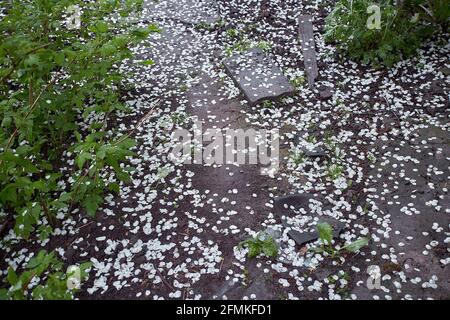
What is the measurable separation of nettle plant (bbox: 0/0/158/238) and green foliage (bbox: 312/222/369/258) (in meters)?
1.63

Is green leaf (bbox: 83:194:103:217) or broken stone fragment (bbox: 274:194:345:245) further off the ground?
green leaf (bbox: 83:194:103:217)

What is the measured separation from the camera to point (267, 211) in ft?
11.7

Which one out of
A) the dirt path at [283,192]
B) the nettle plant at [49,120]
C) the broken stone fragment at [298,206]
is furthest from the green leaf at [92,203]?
the broken stone fragment at [298,206]

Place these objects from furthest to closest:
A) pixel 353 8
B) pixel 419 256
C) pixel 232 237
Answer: pixel 353 8 → pixel 232 237 → pixel 419 256

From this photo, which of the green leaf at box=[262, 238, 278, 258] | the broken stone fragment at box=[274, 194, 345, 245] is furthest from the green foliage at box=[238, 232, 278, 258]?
the broken stone fragment at box=[274, 194, 345, 245]

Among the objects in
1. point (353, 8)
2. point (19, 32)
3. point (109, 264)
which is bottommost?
point (109, 264)

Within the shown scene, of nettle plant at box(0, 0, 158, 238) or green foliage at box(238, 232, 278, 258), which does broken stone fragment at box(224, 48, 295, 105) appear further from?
green foliage at box(238, 232, 278, 258)

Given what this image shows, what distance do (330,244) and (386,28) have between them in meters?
3.01

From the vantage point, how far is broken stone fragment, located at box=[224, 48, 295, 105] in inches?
187

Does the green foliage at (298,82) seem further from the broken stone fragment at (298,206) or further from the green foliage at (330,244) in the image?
the green foliage at (330,244)

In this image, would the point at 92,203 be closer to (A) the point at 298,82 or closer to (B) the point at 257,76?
(B) the point at 257,76

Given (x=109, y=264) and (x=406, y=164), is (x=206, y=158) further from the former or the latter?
(x=406, y=164)
